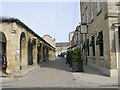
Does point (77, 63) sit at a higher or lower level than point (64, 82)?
higher

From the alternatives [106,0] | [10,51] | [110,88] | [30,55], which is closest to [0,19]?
[10,51]

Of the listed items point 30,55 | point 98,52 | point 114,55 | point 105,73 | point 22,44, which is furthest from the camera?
point 30,55

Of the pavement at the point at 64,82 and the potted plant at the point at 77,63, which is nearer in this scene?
the pavement at the point at 64,82

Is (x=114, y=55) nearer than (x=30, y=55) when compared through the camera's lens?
Yes

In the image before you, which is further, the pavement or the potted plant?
the potted plant

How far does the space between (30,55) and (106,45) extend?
47.0ft

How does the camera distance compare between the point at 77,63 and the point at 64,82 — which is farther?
the point at 77,63

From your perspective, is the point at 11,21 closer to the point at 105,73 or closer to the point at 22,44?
the point at 22,44

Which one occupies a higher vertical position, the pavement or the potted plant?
the potted plant

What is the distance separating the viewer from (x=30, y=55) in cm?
2802

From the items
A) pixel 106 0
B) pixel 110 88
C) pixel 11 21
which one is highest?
pixel 106 0

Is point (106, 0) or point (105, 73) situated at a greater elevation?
point (106, 0)

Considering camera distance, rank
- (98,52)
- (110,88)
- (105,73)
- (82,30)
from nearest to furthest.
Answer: (110,88) < (105,73) < (98,52) < (82,30)

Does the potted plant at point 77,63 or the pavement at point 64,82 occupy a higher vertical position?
the potted plant at point 77,63
